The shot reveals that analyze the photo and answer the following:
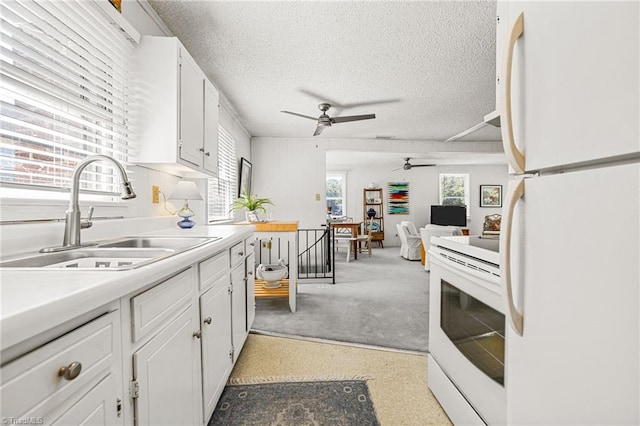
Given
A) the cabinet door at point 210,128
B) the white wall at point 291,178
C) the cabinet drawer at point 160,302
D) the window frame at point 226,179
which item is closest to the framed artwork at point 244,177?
the window frame at point 226,179

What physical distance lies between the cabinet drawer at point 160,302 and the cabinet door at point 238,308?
691mm

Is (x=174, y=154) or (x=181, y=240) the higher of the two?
(x=174, y=154)

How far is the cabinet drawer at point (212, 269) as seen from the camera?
51.8 inches

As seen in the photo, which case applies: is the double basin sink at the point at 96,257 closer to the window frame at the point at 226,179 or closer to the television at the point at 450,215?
the window frame at the point at 226,179

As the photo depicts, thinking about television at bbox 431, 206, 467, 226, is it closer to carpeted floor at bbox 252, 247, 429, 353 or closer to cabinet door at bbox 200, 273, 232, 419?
carpeted floor at bbox 252, 247, 429, 353

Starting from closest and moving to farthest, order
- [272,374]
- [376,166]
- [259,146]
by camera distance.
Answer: [272,374]
[259,146]
[376,166]

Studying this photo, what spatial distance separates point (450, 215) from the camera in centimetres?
827

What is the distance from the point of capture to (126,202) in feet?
5.65

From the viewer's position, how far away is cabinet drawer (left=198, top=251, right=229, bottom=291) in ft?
4.31

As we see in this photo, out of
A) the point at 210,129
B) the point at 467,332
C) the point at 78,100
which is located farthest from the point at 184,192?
the point at 467,332

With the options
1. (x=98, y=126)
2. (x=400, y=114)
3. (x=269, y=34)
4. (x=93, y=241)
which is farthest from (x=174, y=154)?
(x=400, y=114)

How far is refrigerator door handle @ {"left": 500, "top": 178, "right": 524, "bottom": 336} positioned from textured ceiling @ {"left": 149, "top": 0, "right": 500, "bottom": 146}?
5.82 feet

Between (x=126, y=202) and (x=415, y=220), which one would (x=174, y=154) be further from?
(x=415, y=220)

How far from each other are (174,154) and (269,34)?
124 centimetres
